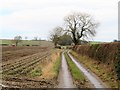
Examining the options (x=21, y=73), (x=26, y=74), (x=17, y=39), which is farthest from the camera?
(x=17, y=39)

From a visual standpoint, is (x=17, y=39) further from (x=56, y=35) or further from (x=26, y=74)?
(x=26, y=74)

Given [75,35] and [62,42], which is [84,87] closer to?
[75,35]

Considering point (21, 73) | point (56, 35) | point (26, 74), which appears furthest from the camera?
point (56, 35)

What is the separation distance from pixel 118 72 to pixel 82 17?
8512cm

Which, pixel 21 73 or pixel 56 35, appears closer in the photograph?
pixel 21 73

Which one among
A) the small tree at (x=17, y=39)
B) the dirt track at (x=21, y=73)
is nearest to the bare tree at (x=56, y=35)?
the small tree at (x=17, y=39)

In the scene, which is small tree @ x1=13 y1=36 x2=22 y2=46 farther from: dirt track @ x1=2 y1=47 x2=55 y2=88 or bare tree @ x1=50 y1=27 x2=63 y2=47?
dirt track @ x1=2 y1=47 x2=55 y2=88

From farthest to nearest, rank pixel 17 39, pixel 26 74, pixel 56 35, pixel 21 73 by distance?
pixel 17 39 < pixel 56 35 < pixel 21 73 < pixel 26 74

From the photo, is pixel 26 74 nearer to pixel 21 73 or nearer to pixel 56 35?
pixel 21 73

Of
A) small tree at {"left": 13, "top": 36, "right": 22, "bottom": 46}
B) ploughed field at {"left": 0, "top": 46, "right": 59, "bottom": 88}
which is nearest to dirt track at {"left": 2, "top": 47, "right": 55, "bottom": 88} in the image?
ploughed field at {"left": 0, "top": 46, "right": 59, "bottom": 88}

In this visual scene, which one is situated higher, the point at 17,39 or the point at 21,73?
the point at 17,39

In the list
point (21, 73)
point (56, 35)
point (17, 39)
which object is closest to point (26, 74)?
point (21, 73)

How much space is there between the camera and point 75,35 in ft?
326

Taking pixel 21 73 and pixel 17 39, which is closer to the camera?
pixel 21 73
